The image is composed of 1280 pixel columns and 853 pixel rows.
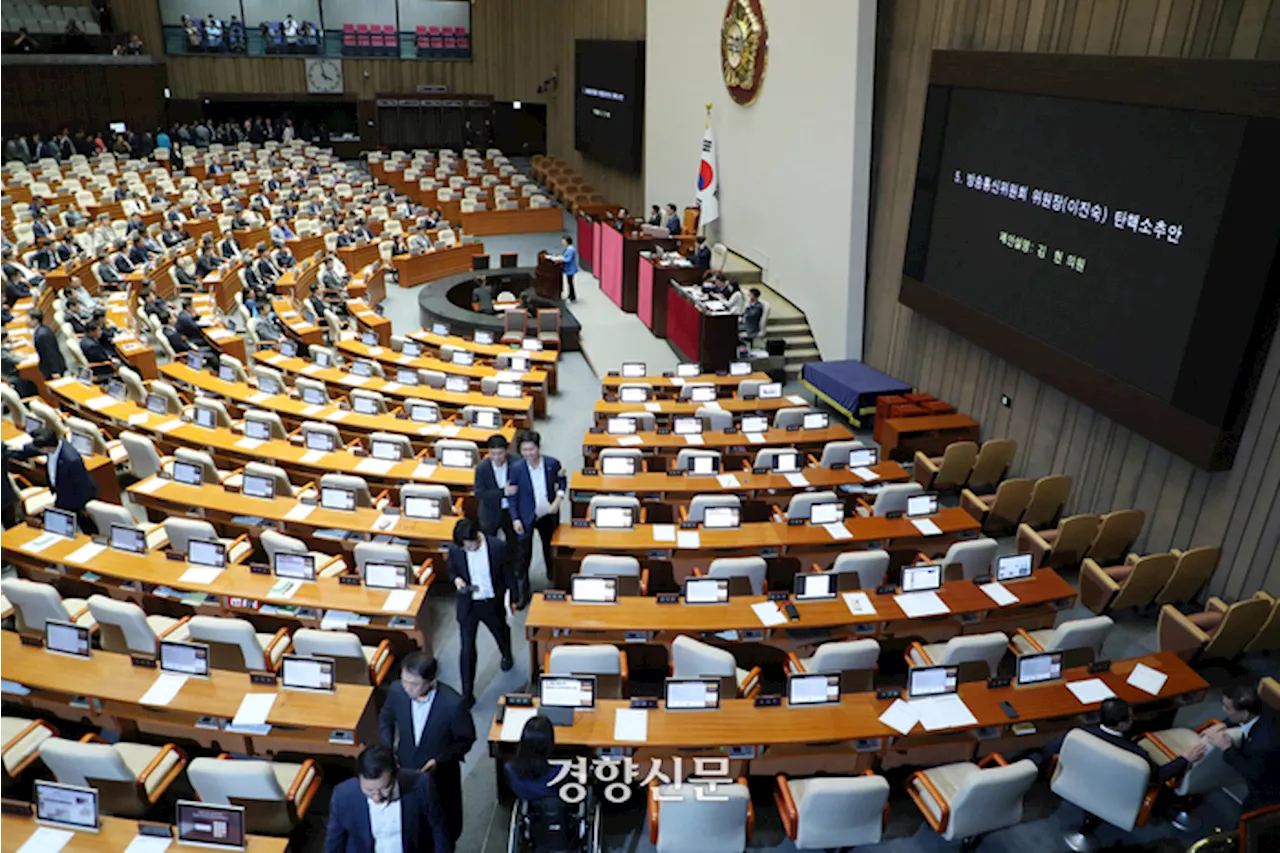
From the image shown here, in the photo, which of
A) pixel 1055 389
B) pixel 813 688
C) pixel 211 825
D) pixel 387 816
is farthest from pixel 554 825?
pixel 1055 389

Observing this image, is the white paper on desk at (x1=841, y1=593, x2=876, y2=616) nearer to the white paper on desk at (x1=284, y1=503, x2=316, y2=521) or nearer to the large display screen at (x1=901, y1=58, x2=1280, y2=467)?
the large display screen at (x1=901, y1=58, x2=1280, y2=467)

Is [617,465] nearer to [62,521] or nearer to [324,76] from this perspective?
[62,521]

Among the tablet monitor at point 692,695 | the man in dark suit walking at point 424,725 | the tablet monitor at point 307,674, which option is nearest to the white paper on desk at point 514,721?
the man in dark suit walking at point 424,725

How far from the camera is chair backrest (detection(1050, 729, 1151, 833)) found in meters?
5.14

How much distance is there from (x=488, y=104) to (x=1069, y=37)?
2692 centimetres

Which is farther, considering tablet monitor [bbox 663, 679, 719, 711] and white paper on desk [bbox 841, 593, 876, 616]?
white paper on desk [bbox 841, 593, 876, 616]

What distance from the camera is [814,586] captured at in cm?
702

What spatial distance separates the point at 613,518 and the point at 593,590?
4.37 ft

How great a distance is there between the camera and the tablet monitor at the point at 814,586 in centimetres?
699

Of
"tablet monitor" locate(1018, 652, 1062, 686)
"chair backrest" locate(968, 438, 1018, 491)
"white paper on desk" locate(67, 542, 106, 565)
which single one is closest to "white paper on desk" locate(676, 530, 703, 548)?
"tablet monitor" locate(1018, 652, 1062, 686)

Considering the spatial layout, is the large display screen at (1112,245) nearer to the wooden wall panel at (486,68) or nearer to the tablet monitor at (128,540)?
the tablet monitor at (128,540)

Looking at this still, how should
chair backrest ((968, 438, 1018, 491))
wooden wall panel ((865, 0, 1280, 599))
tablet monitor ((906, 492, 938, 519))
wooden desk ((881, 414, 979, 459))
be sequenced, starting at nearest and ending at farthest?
wooden wall panel ((865, 0, 1280, 599)), tablet monitor ((906, 492, 938, 519)), chair backrest ((968, 438, 1018, 491)), wooden desk ((881, 414, 979, 459))

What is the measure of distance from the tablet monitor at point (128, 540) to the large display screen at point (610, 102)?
18145 mm

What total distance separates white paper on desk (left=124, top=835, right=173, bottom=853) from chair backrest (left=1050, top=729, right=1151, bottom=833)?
16.5ft
